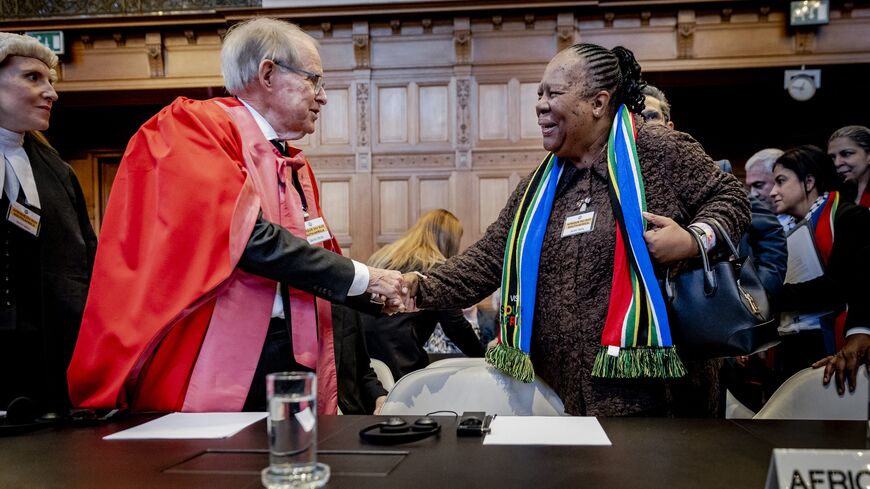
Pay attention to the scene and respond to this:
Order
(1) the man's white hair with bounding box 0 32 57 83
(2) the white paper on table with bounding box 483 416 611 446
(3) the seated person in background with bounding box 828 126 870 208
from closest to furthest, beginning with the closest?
(2) the white paper on table with bounding box 483 416 611 446 < (1) the man's white hair with bounding box 0 32 57 83 < (3) the seated person in background with bounding box 828 126 870 208

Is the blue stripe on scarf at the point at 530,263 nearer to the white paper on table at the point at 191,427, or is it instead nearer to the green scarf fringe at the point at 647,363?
the green scarf fringe at the point at 647,363

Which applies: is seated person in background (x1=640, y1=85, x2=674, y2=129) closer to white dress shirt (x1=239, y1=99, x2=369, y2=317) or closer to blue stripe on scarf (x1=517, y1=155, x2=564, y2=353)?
blue stripe on scarf (x1=517, y1=155, x2=564, y2=353)

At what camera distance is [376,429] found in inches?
50.8

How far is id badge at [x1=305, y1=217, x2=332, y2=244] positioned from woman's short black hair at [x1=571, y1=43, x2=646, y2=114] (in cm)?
81

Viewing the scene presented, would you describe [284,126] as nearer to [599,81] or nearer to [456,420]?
[599,81]

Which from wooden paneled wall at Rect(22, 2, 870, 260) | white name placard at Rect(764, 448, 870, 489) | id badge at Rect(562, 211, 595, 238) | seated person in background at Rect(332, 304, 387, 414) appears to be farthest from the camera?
wooden paneled wall at Rect(22, 2, 870, 260)

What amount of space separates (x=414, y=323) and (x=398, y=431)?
6.64ft

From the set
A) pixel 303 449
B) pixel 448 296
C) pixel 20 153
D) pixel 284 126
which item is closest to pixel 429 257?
pixel 448 296

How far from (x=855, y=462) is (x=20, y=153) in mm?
2358

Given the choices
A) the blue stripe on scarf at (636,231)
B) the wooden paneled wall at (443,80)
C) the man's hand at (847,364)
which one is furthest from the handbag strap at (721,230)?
the wooden paneled wall at (443,80)

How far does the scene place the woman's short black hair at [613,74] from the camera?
1892mm

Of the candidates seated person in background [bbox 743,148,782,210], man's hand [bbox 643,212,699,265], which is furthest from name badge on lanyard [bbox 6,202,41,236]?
seated person in background [bbox 743,148,782,210]

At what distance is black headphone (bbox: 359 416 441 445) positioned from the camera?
1.22m

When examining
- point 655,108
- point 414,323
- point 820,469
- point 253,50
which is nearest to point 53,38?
point 414,323
